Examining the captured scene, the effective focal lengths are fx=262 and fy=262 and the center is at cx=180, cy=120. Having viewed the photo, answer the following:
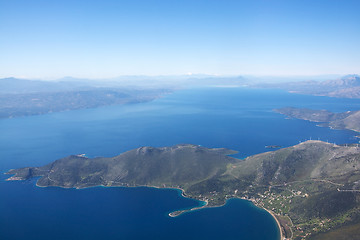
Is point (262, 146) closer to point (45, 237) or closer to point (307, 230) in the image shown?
point (307, 230)

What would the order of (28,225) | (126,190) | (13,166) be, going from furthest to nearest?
(13,166) → (126,190) → (28,225)

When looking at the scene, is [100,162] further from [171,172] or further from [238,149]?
[238,149]

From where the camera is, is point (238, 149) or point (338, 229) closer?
point (338, 229)

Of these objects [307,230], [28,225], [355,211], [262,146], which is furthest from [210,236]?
[262,146]

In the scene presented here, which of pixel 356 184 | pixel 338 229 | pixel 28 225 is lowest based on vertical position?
pixel 28 225

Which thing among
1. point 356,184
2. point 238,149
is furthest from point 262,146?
point 356,184

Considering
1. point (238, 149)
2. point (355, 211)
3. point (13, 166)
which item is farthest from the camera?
point (238, 149)

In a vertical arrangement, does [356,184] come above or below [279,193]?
above
